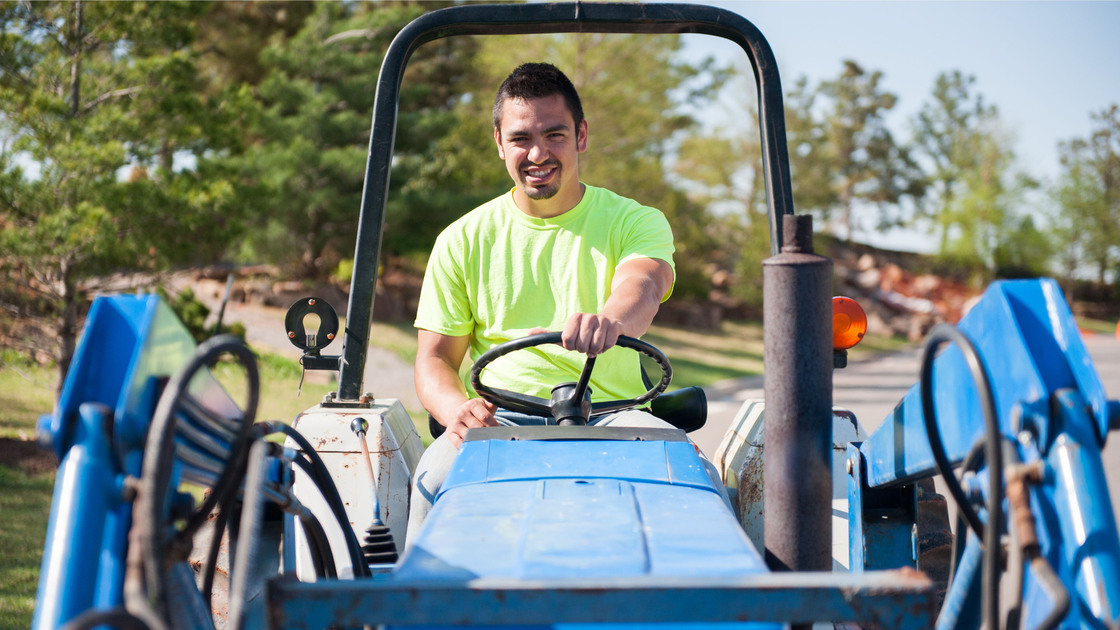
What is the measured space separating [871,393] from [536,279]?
11914mm

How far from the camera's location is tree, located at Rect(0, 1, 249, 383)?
24.4 ft

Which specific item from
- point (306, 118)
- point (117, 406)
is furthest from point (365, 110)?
point (117, 406)

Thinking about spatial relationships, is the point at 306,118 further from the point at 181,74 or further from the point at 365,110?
the point at 181,74

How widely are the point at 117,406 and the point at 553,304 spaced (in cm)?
157

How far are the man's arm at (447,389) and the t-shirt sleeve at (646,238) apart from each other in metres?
0.58

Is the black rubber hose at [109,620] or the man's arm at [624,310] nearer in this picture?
the black rubber hose at [109,620]

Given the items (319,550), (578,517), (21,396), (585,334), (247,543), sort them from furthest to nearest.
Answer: (21,396), (585,334), (319,550), (578,517), (247,543)

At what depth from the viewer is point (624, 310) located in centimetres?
256

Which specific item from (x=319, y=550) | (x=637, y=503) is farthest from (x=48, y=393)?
(x=637, y=503)

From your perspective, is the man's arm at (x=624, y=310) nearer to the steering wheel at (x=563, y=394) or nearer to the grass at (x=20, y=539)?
the steering wheel at (x=563, y=394)

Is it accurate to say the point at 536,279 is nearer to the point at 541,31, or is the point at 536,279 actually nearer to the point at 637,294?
the point at 637,294

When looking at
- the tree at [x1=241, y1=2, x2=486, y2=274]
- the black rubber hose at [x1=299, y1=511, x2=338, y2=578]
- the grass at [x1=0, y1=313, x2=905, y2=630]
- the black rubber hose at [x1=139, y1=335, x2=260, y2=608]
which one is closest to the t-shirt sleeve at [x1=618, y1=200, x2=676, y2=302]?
the grass at [x1=0, y1=313, x2=905, y2=630]

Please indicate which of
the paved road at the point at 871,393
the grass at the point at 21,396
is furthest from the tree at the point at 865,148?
the grass at the point at 21,396

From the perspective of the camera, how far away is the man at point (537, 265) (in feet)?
9.02
